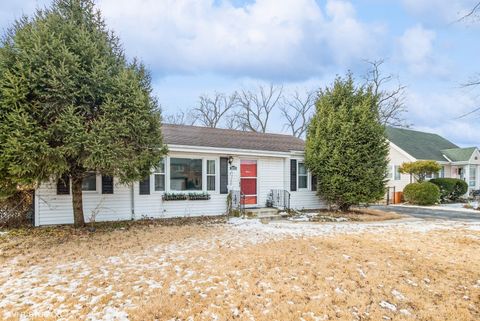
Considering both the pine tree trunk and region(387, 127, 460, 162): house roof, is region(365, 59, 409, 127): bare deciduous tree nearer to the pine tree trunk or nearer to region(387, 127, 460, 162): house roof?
region(387, 127, 460, 162): house roof

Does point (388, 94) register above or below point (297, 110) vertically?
below

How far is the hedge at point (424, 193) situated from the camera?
16781 mm

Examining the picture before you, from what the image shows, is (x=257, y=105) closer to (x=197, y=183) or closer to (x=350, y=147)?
(x=350, y=147)

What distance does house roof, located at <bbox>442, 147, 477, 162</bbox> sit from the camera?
2189 centimetres

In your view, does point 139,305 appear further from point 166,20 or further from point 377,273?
point 166,20

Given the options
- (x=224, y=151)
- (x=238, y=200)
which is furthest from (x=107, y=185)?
(x=238, y=200)

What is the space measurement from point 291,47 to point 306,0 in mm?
5543

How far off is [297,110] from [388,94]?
10737 millimetres

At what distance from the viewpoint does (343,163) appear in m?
12.3

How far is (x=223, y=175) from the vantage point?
11.7 m

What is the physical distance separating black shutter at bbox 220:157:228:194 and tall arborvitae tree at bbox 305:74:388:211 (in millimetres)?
4028

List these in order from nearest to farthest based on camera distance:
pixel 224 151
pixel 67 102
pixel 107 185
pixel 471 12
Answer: pixel 471 12
pixel 67 102
pixel 107 185
pixel 224 151

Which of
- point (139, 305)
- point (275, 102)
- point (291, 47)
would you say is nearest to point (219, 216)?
point (139, 305)

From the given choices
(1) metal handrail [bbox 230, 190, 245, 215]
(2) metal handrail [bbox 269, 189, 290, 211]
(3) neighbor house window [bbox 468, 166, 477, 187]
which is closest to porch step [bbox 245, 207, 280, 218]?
(1) metal handrail [bbox 230, 190, 245, 215]
